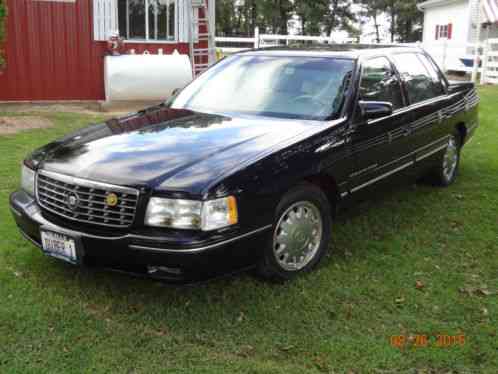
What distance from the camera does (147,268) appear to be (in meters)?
3.45

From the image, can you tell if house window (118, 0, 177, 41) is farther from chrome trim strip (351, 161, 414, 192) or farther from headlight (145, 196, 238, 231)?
headlight (145, 196, 238, 231)

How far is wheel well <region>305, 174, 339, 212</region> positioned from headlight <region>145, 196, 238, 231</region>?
3.32 ft

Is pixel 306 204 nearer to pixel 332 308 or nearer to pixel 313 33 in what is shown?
pixel 332 308

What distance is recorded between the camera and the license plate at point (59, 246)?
361cm

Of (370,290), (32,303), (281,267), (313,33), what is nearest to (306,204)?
(281,267)

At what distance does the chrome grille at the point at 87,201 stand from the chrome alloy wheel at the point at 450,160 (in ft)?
13.9

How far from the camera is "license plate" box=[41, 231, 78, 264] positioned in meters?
3.61

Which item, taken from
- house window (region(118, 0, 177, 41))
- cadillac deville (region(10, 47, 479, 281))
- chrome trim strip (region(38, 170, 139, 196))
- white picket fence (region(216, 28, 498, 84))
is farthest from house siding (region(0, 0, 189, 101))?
chrome trim strip (region(38, 170, 139, 196))

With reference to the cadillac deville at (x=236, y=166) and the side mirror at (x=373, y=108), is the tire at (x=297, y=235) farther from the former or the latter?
the side mirror at (x=373, y=108)

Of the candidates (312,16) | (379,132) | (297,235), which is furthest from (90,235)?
(312,16)

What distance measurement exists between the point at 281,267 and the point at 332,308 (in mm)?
448

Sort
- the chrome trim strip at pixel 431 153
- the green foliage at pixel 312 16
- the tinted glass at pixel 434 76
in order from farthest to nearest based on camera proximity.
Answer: the green foliage at pixel 312 16
the tinted glass at pixel 434 76
the chrome trim strip at pixel 431 153

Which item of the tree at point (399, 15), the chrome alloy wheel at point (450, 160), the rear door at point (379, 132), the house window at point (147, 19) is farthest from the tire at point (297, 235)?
the tree at point (399, 15)

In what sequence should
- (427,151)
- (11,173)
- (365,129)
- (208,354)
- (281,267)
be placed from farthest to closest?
(11,173) → (427,151) → (365,129) → (281,267) → (208,354)
